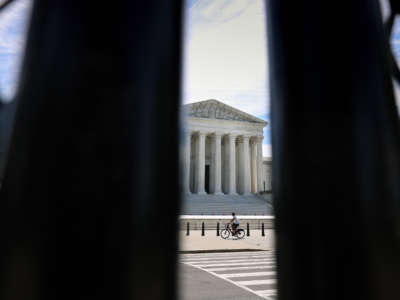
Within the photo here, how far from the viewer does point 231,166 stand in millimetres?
53250

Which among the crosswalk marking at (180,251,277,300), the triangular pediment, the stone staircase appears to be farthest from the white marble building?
the crosswalk marking at (180,251,277,300)

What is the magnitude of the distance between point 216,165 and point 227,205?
34.1 feet

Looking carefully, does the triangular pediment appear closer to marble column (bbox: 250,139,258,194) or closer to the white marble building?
the white marble building

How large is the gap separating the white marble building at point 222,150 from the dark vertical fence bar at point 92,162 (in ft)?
Answer: 163

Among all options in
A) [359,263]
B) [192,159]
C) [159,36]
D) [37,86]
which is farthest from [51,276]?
[192,159]

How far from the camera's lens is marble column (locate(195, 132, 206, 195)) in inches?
1992

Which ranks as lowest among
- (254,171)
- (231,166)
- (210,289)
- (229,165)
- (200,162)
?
(210,289)

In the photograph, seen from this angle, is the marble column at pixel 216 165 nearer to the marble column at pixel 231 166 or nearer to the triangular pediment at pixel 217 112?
the marble column at pixel 231 166

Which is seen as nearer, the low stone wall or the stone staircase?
the low stone wall

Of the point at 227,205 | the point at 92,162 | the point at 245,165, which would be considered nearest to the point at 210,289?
the point at 92,162

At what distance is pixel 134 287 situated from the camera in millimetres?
561

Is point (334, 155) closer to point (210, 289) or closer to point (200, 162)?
point (210, 289)

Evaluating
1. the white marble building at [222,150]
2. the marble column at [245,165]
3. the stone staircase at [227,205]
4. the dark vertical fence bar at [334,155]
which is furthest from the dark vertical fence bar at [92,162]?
the marble column at [245,165]

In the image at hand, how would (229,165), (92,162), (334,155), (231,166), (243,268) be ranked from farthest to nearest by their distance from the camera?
(229,165)
(231,166)
(243,268)
(334,155)
(92,162)
